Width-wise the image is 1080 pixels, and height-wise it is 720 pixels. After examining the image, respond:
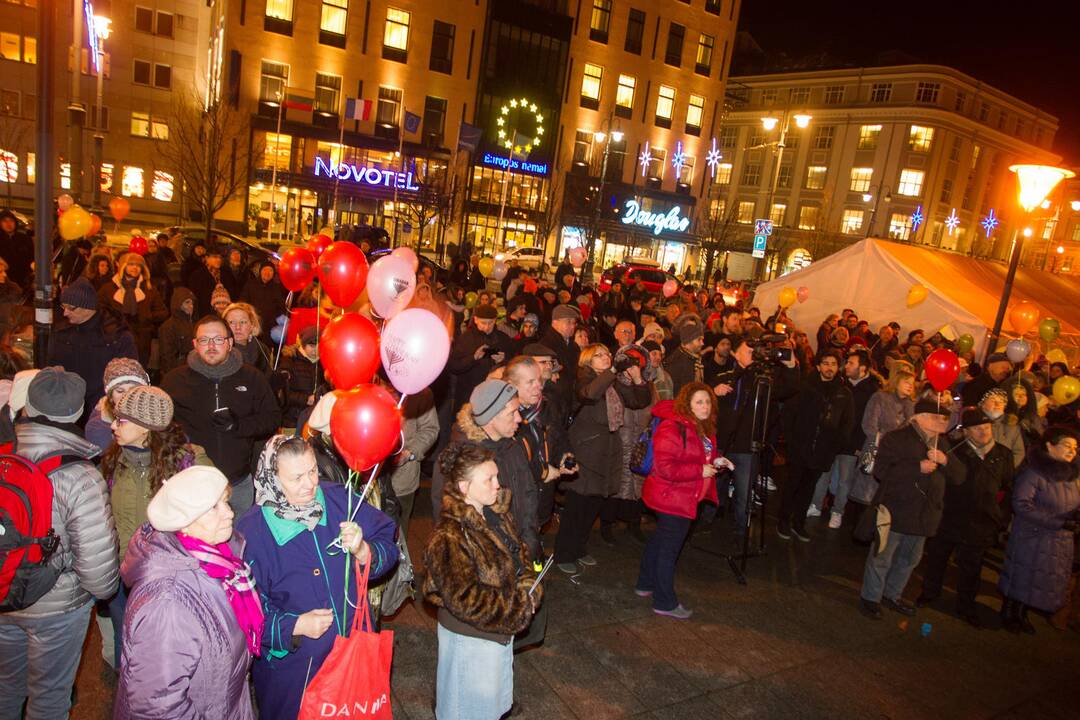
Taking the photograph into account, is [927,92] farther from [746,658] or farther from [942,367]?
[746,658]

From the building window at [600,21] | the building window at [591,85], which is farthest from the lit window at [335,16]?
the building window at [600,21]

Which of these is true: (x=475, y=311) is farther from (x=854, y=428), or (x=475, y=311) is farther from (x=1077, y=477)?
(x=1077, y=477)

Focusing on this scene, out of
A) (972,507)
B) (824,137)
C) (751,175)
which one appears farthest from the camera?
(751,175)

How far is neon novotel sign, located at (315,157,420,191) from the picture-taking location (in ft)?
95.7

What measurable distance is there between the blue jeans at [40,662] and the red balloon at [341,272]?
8.50 ft

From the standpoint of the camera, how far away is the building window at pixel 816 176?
52.2 metres

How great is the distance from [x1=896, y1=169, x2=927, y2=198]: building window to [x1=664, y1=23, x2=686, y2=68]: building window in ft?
72.8

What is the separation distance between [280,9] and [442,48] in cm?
738

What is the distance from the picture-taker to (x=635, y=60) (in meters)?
36.8

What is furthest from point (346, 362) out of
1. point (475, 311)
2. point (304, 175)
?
point (304, 175)

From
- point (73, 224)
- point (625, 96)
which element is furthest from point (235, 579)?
point (625, 96)

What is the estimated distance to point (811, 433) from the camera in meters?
7.18

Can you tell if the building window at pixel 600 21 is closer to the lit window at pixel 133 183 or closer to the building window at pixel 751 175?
the lit window at pixel 133 183

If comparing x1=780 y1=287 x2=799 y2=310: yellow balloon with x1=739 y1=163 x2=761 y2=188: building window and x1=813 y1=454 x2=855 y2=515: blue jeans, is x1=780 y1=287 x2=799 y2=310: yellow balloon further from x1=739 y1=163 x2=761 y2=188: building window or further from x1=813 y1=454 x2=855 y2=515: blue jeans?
x1=739 y1=163 x2=761 y2=188: building window
